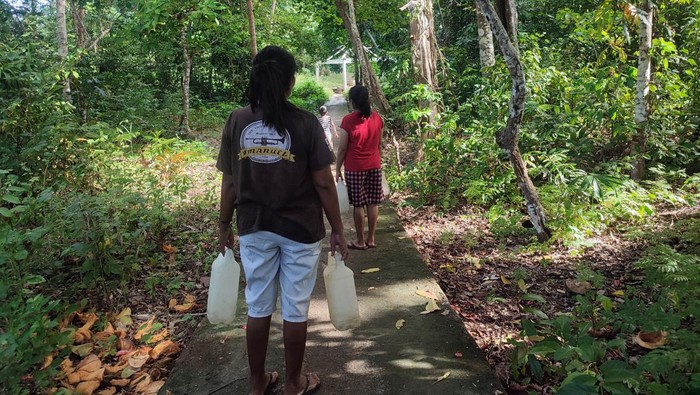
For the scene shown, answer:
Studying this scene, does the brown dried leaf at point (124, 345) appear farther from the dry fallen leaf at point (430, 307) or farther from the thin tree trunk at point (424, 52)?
the thin tree trunk at point (424, 52)

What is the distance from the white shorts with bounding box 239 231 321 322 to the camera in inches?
101

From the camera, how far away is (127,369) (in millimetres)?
3195

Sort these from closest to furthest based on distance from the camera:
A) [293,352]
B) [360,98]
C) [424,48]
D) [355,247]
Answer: [293,352]
[360,98]
[355,247]
[424,48]

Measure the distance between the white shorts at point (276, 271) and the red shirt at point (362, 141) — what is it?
2.53m

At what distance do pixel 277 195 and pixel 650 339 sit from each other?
8.88 feet

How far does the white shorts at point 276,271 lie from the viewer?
8.44 ft

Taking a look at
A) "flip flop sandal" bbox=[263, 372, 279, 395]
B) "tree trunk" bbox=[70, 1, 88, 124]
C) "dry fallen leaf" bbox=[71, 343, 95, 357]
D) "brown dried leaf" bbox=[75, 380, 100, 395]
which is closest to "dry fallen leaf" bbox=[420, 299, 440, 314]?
"flip flop sandal" bbox=[263, 372, 279, 395]

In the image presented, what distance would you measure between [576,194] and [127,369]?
15.7 ft

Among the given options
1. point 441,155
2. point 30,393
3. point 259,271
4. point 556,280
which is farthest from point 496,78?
point 30,393

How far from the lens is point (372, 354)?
3.23m

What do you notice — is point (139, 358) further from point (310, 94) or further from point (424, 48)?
point (310, 94)

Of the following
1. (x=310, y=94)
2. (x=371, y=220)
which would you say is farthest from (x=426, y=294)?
(x=310, y=94)

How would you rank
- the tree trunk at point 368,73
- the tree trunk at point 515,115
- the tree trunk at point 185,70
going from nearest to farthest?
the tree trunk at point 515,115 < the tree trunk at point 368,73 < the tree trunk at point 185,70

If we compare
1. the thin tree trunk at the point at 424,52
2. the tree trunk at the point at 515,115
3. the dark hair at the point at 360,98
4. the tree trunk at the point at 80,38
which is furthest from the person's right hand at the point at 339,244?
the tree trunk at the point at 80,38
